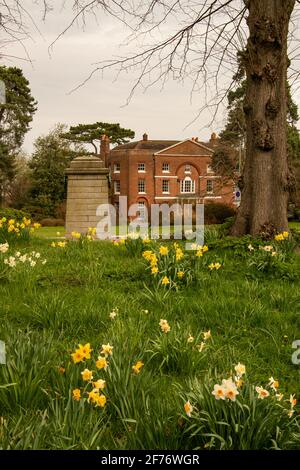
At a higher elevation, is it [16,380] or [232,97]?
[232,97]

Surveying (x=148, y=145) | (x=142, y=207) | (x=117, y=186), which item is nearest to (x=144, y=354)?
(x=142, y=207)

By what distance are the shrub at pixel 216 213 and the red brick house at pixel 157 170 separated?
19.6 m

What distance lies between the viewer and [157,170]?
58875mm

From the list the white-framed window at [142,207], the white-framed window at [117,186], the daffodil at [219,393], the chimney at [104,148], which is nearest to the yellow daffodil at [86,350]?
the daffodil at [219,393]

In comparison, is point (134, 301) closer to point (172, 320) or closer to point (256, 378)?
point (172, 320)

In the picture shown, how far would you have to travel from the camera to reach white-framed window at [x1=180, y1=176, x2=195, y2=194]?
60.5 metres

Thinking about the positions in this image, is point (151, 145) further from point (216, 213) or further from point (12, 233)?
point (12, 233)

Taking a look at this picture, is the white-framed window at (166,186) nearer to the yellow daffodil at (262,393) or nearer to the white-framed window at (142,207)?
the white-framed window at (142,207)

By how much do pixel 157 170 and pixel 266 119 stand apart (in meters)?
51.5

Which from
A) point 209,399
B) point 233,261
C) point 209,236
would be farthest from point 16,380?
point 209,236

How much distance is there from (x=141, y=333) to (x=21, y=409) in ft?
4.05

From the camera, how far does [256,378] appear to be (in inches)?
126

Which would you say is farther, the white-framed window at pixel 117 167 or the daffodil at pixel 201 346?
the white-framed window at pixel 117 167

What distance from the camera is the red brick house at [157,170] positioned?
58.4 metres
